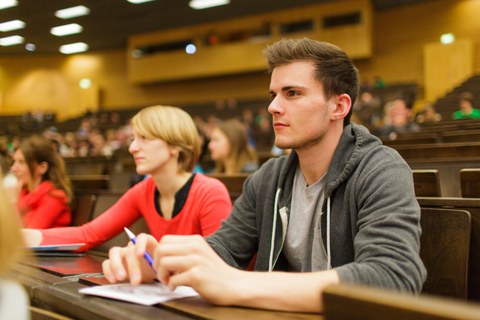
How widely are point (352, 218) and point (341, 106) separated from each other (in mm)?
229

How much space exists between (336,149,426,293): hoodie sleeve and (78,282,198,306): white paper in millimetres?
217

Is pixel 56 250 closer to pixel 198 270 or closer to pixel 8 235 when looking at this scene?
pixel 198 270

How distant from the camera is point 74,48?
33.9ft

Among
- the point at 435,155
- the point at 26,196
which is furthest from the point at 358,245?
the point at 26,196

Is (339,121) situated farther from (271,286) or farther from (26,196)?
(26,196)

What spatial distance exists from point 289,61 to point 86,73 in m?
10.8

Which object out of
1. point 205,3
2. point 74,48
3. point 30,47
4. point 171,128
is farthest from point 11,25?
point 171,128

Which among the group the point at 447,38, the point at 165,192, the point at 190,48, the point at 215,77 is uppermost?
the point at 190,48

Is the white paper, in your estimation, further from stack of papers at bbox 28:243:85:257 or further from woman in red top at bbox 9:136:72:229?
woman in red top at bbox 9:136:72:229

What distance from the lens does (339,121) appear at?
0.92 metres

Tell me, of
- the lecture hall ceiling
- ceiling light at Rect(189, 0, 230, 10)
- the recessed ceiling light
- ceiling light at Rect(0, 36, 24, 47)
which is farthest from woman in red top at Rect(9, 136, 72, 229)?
the recessed ceiling light

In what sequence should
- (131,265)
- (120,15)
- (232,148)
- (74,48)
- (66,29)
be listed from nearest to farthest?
(131,265) → (232,148) → (120,15) → (66,29) → (74,48)

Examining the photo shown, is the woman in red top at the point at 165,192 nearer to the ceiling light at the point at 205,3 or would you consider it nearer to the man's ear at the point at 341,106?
the man's ear at the point at 341,106

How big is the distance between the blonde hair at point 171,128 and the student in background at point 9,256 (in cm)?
89
